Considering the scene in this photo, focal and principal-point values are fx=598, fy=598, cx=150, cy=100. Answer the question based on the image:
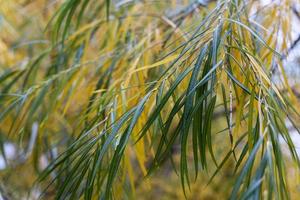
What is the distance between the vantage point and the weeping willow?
693 mm

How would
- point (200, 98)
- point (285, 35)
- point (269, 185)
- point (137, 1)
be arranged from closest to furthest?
point (269, 185) < point (200, 98) < point (285, 35) < point (137, 1)

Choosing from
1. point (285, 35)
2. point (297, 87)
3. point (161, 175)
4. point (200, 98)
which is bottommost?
point (161, 175)

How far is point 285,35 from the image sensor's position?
1091 mm

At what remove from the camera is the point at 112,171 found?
69cm

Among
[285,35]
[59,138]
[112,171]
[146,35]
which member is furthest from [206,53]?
[59,138]

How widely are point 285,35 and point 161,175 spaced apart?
0.92 metres

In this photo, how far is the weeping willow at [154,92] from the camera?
693mm

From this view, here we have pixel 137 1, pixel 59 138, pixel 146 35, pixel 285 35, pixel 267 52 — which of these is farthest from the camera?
pixel 59 138

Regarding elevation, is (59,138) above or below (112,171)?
below

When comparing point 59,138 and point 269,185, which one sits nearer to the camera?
point 269,185

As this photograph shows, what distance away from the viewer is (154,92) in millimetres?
776

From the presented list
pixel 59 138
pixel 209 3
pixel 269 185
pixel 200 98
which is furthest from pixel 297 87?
pixel 269 185

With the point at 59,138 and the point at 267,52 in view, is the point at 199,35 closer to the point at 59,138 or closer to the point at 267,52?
the point at 267,52

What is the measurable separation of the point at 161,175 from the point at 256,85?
121 centimetres
